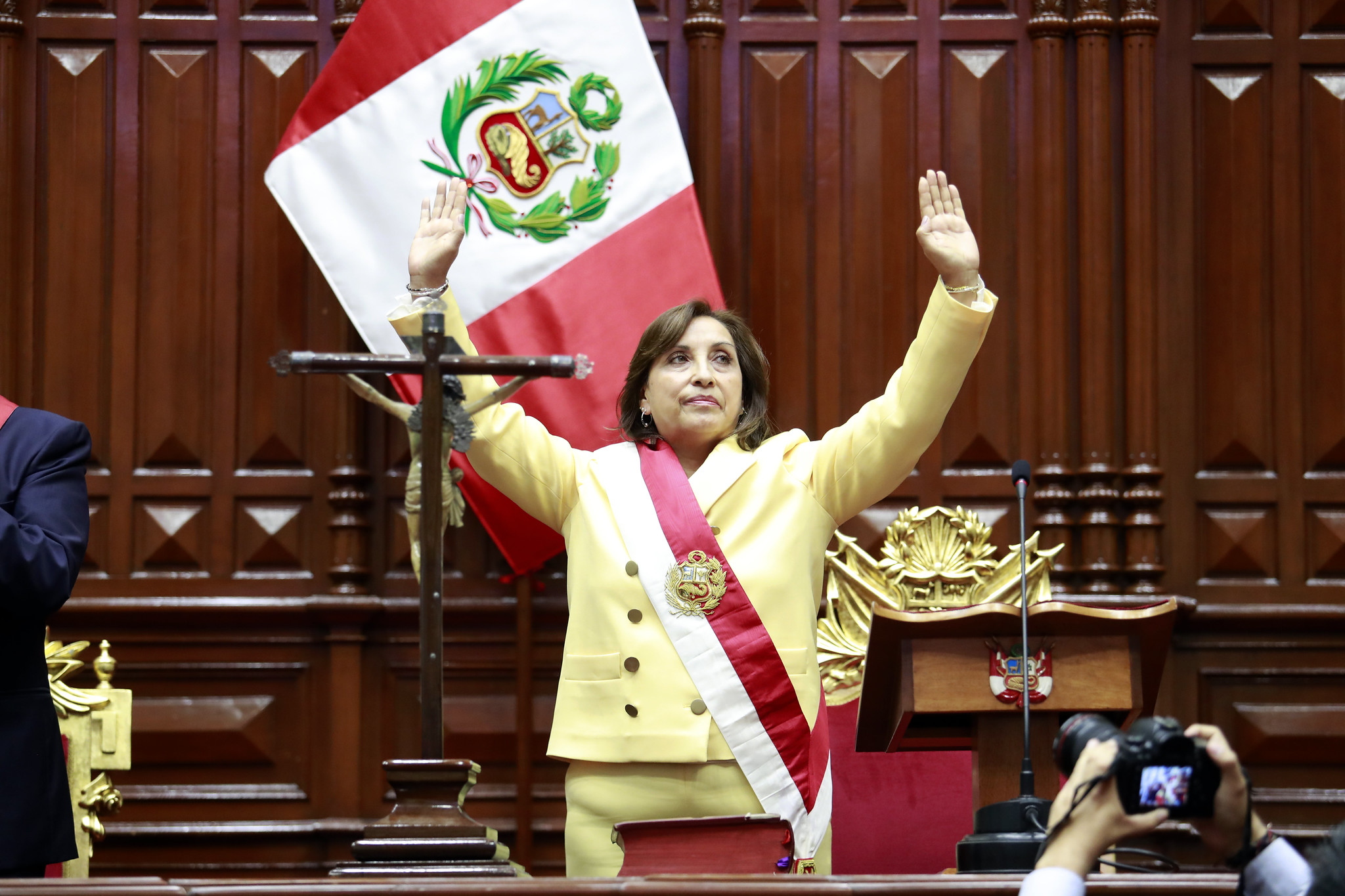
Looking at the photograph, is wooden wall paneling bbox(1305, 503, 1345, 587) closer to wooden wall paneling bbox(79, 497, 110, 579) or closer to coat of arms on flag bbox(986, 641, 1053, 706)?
coat of arms on flag bbox(986, 641, 1053, 706)

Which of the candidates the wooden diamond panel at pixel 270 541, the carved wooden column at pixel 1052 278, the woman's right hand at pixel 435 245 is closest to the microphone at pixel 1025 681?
the woman's right hand at pixel 435 245

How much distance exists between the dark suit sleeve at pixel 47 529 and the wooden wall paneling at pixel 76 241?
5.79 feet

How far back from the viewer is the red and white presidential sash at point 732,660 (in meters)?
2.60

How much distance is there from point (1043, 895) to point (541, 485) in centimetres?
155

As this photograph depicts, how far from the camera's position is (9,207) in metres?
4.14

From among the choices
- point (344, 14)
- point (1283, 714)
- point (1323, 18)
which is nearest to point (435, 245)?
point (344, 14)

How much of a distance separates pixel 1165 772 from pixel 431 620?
106cm

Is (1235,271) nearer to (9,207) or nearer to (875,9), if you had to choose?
(875,9)

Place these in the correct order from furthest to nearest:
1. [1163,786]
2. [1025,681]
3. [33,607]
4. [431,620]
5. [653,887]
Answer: [1025,681] < [33,607] < [431,620] < [653,887] < [1163,786]

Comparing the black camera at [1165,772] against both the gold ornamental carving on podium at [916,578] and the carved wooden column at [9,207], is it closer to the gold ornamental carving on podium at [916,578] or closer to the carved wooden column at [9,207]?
the gold ornamental carving on podium at [916,578]

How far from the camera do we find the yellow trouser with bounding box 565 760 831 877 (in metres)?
2.56

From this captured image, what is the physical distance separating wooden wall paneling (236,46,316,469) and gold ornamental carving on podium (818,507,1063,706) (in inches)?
61.6

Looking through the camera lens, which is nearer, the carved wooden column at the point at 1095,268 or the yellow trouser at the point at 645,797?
the yellow trouser at the point at 645,797

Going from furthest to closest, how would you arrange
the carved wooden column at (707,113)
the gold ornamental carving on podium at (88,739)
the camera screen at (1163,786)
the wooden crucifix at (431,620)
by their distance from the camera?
the carved wooden column at (707,113)
the gold ornamental carving on podium at (88,739)
the wooden crucifix at (431,620)
the camera screen at (1163,786)
